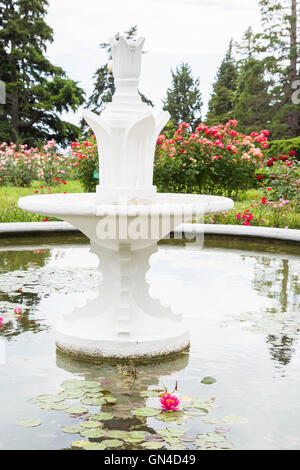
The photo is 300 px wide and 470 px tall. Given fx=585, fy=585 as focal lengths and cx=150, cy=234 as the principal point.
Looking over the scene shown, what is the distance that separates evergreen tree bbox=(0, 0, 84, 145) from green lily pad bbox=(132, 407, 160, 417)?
27.0m

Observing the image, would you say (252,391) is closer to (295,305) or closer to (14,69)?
(295,305)

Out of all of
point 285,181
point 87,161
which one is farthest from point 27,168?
point 285,181

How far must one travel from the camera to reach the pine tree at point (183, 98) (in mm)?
44203

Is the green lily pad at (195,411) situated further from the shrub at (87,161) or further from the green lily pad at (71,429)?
the shrub at (87,161)

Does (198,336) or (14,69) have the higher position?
(14,69)

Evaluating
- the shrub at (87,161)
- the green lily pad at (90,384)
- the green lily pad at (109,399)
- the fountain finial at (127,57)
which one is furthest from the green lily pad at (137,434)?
the shrub at (87,161)

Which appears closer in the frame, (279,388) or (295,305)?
(279,388)

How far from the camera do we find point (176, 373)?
356cm

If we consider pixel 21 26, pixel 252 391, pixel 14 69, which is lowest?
pixel 252 391

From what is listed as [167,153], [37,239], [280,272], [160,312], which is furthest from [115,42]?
[167,153]

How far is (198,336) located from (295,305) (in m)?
1.25

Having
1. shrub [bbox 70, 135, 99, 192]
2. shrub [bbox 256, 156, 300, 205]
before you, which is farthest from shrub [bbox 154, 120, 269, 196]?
shrub [bbox 256, 156, 300, 205]

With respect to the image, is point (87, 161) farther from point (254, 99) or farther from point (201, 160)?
point (254, 99)

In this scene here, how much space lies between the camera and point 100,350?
12.4 feet
